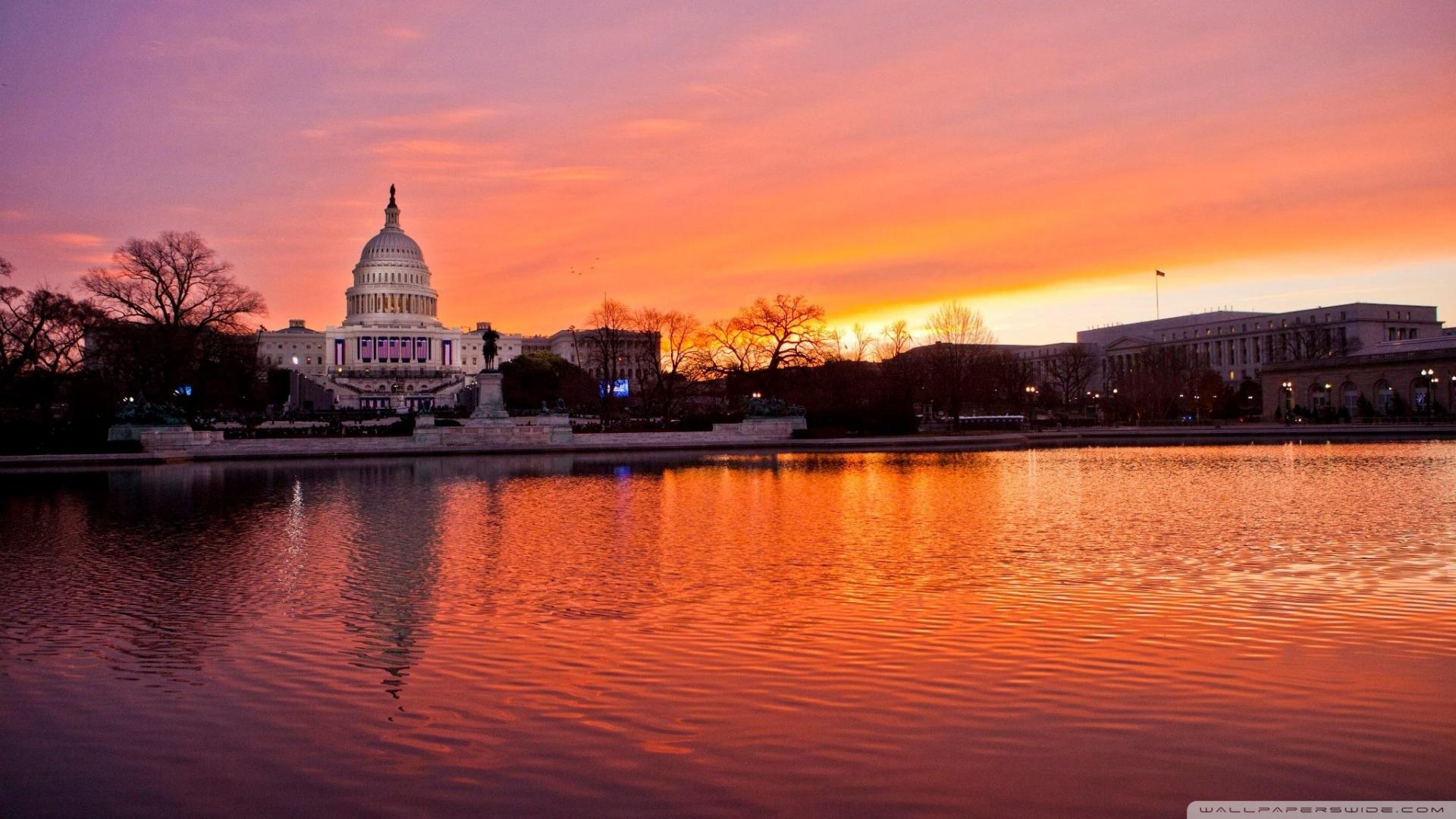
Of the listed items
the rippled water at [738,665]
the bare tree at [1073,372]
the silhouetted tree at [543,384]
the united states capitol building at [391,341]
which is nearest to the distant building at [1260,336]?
the bare tree at [1073,372]

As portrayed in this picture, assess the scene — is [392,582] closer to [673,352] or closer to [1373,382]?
[673,352]

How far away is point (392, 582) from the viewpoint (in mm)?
13617

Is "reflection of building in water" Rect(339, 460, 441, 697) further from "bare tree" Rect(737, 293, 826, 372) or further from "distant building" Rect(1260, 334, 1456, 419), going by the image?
"distant building" Rect(1260, 334, 1456, 419)

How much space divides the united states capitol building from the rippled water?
115429mm

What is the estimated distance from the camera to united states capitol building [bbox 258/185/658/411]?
135875 mm

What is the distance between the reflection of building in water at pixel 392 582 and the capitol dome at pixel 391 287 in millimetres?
131014

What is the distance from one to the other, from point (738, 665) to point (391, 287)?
15078 cm

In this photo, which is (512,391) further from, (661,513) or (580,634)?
(580,634)

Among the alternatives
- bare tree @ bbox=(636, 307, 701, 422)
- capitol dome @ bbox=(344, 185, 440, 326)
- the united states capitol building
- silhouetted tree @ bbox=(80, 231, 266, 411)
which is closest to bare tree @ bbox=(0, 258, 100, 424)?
silhouetted tree @ bbox=(80, 231, 266, 411)

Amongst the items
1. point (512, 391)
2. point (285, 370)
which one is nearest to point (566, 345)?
point (285, 370)

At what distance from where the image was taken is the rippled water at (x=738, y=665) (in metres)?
6.45

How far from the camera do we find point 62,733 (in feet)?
24.9

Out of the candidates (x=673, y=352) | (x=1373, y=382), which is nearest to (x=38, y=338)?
(x=673, y=352)

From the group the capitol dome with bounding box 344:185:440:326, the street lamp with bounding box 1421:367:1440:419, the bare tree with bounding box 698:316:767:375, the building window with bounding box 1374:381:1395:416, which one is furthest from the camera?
the capitol dome with bounding box 344:185:440:326
